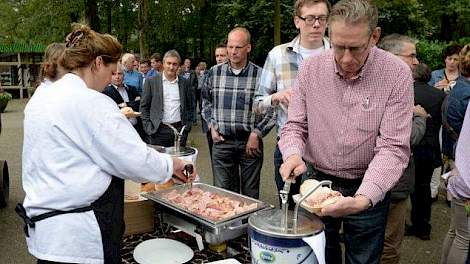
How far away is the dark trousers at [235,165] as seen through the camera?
147 inches

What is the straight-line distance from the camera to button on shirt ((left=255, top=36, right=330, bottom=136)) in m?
2.91

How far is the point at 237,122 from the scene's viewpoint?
3.74m

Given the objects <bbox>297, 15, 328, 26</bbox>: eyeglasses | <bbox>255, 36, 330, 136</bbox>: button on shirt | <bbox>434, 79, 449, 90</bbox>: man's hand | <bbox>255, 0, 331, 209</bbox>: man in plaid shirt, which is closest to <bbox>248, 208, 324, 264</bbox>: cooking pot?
<bbox>255, 0, 331, 209</bbox>: man in plaid shirt

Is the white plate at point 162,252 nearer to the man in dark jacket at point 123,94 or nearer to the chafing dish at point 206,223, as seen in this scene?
the chafing dish at point 206,223

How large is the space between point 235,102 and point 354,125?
2057 mm

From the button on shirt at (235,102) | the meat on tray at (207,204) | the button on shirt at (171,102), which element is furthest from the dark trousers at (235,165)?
the button on shirt at (171,102)

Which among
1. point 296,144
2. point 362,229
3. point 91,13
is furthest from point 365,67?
point 91,13

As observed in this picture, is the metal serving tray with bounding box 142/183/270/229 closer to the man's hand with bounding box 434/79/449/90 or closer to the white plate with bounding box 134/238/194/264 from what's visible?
the white plate with bounding box 134/238/194/264

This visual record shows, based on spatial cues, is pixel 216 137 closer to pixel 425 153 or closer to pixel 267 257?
pixel 425 153

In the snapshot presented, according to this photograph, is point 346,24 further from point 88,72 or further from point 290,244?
point 88,72

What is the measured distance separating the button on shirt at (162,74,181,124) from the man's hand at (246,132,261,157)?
1682 millimetres

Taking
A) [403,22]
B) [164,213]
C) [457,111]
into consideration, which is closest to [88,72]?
[164,213]

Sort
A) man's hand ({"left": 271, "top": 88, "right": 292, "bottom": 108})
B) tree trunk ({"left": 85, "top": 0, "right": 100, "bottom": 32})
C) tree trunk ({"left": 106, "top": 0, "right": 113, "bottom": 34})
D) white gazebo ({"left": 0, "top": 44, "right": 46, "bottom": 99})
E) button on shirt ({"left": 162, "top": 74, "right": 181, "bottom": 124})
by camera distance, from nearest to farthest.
A: 1. man's hand ({"left": 271, "top": 88, "right": 292, "bottom": 108})
2. button on shirt ({"left": 162, "top": 74, "right": 181, "bottom": 124})
3. tree trunk ({"left": 85, "top": 0, "right": 100, "bottom": 32})
4. white gazebo ({"left": 0, "top": 44, "right": 46, "bottom": 99})
5. tree trunk ({"left": 106, "top": 0, "right": 113, "bottom": 34})

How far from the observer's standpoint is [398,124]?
1.73 m
